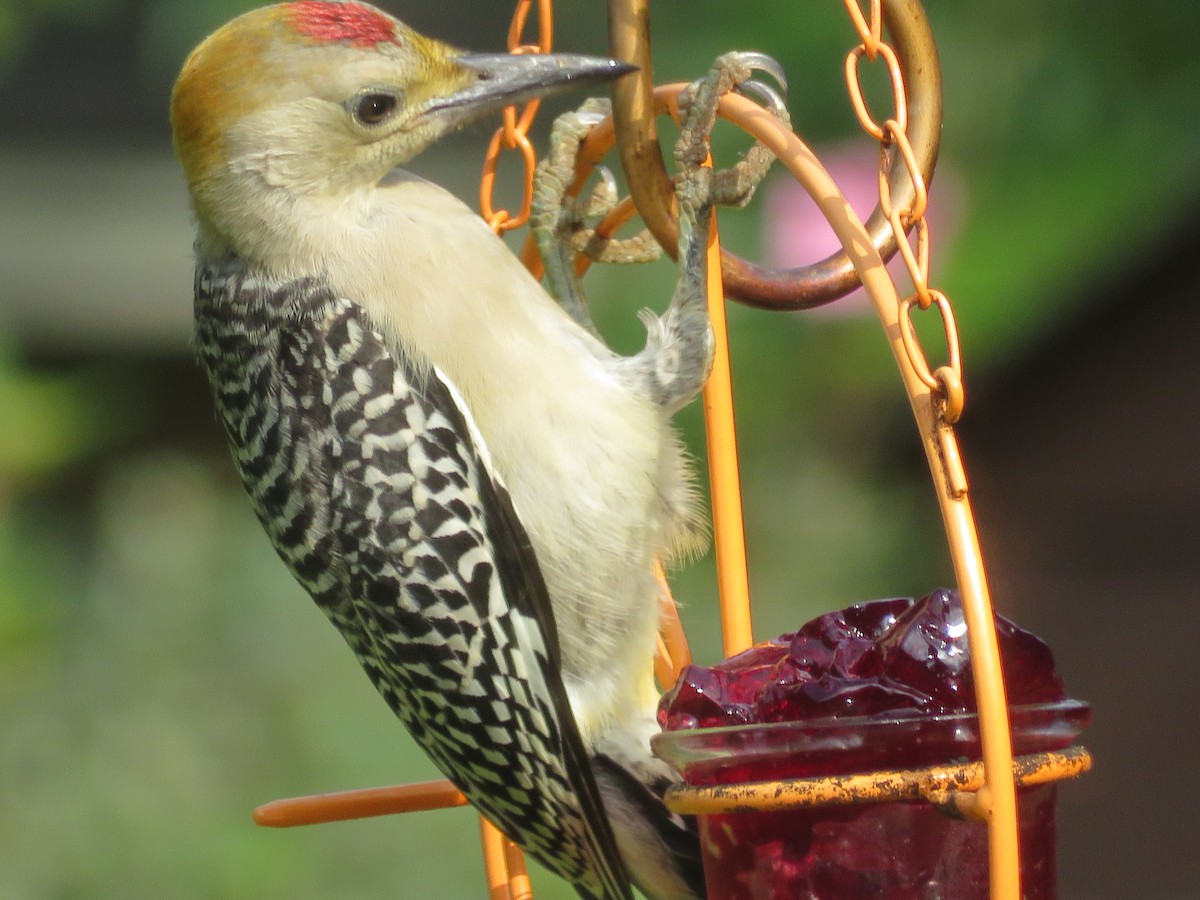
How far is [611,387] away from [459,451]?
269 millimetres

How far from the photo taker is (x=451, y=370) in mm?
2453

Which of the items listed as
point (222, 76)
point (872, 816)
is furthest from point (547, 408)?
point (872, 816)

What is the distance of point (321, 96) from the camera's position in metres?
2.49

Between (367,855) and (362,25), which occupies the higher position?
(362,25)

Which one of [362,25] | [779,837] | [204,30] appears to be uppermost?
[204,30]

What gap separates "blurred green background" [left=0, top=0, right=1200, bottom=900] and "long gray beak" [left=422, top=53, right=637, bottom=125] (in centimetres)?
173

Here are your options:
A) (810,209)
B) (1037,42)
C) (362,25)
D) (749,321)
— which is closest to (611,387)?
(362,25)

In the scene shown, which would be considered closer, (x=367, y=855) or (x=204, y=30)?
(x=367, y=855)

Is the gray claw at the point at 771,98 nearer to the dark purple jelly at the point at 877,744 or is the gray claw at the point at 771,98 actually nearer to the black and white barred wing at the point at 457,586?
the black and white barred wing at the point at 457,586

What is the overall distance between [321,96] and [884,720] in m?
1.38

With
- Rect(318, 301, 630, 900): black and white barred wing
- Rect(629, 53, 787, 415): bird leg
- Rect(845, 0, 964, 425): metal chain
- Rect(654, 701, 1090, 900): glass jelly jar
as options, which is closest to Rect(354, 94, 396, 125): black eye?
Rect(318, 301, 630, 900): black and white barred wing

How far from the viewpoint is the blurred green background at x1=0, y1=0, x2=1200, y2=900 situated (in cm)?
409

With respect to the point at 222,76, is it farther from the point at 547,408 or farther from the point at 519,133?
the point at 547,408

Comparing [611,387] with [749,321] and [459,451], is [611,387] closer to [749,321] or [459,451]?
[459,451]
